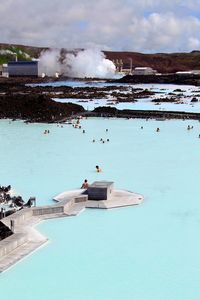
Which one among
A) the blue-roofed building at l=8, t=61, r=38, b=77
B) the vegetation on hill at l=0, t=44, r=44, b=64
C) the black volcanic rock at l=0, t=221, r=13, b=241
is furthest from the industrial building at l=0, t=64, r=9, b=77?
the black volcanic rock at l=0, t=221, r=13, b=241

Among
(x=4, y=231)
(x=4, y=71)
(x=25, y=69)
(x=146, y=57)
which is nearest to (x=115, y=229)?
(x=4, y=231)

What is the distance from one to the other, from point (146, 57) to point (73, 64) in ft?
186

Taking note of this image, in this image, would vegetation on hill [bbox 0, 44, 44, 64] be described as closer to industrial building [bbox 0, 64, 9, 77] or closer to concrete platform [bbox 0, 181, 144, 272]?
industrial building [bbox 0, 64, 9, 77]

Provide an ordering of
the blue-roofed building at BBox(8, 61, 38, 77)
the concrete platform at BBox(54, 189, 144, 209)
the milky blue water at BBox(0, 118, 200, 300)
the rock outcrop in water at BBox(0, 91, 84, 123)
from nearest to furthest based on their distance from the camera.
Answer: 1. the milky blue water at BBox(0, 118, 200, 300)
2. the concrete platform at BBox(54, 189, 144, 209)
3. the rock outcrop in water at BBox(0, 91, 84, 123)
4. the blue-roofed building at BBox(8, 61, 38, 77)

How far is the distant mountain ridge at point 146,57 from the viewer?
443 feet

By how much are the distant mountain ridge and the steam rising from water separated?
1230 inches

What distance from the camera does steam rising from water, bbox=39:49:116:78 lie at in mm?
101312

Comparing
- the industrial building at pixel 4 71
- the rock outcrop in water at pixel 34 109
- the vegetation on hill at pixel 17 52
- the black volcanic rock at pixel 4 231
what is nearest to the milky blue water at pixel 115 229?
the black volcanic rock at pixel 4 231

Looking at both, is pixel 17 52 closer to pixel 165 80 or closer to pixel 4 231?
pixel 165 80

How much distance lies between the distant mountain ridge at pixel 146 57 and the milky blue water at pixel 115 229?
114m

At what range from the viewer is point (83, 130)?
26938mm

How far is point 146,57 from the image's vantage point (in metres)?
154

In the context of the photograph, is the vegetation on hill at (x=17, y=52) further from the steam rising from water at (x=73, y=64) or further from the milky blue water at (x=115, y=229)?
the milky blue water at (x=115, y=229)

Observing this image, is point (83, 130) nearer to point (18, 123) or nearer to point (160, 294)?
point (18, 123)
